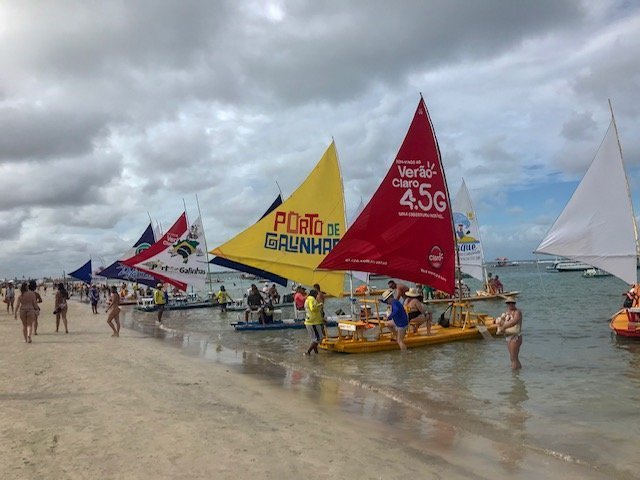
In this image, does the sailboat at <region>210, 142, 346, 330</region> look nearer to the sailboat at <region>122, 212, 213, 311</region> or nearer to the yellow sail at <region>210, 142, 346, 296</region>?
the yellow sail at <region>210, 142, 346, 296</region>

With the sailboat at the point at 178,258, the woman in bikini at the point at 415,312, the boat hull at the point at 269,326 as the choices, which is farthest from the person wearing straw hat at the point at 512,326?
the sailboat at the point at 178,258

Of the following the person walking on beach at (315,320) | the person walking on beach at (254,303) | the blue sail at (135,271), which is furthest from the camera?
the blue sail at (135,271)

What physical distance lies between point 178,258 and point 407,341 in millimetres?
19017

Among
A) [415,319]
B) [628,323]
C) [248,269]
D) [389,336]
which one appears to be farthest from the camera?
[248,269]

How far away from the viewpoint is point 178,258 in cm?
3055

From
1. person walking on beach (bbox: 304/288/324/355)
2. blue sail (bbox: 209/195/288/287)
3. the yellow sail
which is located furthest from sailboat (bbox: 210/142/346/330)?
person walking on beach (bbox: 304/288/324/355)

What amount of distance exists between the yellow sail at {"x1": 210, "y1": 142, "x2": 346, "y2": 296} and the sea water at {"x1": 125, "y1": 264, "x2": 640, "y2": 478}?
2526 millimetres

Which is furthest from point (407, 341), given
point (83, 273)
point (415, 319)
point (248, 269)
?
point (83, 273)

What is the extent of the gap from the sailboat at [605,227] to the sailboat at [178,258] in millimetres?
19742

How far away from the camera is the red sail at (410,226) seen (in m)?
14.3

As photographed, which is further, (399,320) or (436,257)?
(436,257)

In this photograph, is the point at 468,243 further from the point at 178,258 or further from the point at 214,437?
the point at 214,437

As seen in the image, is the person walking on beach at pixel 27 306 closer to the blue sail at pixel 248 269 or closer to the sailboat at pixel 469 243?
the blue sail at pixel 248 269

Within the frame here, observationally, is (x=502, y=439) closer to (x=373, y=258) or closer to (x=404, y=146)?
(x=373, y=258)
